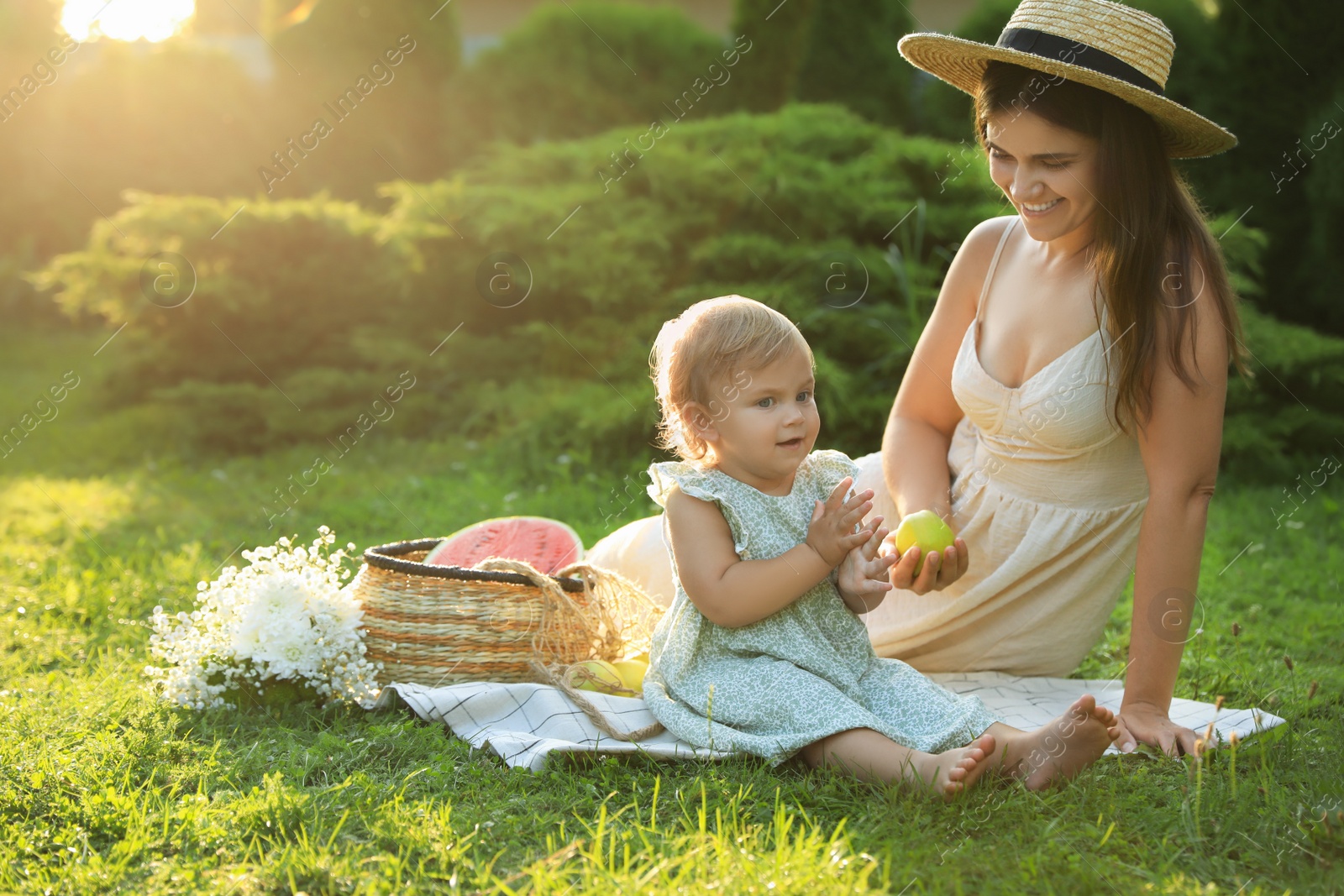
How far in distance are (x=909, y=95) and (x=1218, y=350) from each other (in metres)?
6.79

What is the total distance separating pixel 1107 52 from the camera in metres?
2.71

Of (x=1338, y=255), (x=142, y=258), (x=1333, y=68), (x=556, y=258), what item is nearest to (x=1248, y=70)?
(x=1333, y=68)

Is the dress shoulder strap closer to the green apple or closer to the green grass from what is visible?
the green apple

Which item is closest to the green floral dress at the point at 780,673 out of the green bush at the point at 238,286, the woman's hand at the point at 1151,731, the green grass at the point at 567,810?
the green grass at the point at 567,810

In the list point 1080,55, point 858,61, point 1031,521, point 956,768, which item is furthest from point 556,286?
point 956,768

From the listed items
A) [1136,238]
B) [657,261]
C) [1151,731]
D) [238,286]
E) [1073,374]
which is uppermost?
[238,286]

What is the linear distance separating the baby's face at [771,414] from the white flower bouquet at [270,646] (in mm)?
1205

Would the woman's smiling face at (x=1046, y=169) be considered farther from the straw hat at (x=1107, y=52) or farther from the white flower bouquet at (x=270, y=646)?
the white flower bouquet at (x=270, y=646)

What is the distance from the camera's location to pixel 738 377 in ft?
8.45

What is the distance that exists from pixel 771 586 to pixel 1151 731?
101cm

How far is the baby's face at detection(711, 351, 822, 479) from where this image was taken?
2574 mm

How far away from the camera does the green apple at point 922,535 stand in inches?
108

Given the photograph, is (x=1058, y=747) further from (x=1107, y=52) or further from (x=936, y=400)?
(x=1107, y=52)

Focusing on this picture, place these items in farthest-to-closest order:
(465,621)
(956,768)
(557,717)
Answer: (465,621) < (557,717) < (956,768)
